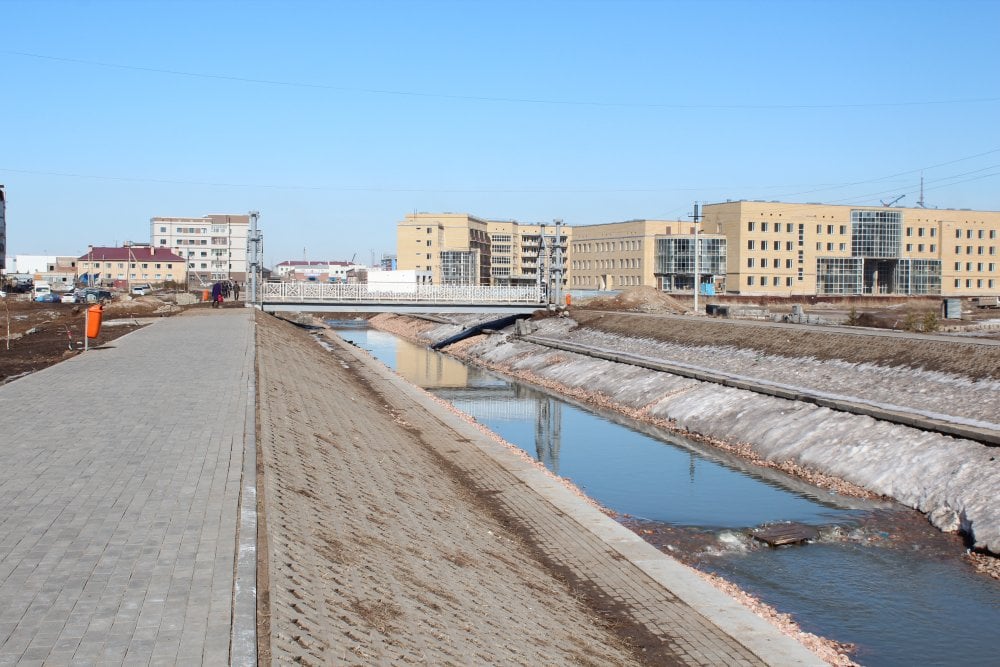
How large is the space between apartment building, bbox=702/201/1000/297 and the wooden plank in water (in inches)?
3776

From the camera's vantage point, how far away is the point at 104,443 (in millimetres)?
13516

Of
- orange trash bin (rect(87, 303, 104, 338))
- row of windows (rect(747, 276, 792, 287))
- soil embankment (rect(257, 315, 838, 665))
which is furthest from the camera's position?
row of windows (rect(747, 276, 792, 287))

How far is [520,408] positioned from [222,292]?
42.9 metres

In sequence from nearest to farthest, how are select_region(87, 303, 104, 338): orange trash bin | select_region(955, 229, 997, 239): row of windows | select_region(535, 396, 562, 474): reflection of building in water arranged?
select_region(535, 396, 562, 474): reflection of building in water → select_region(87, 303, 104, 338): orange trash bin → select_region(955, 229, 997, 239): row of windows

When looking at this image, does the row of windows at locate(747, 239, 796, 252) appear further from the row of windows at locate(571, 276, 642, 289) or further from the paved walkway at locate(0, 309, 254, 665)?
the paved walkway at locate(0, 309, 254, 665)

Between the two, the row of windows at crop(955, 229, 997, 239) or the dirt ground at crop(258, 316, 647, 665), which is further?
the row of windows at crop(955, 229, 997, 239)

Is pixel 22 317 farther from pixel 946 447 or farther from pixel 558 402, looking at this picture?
pixel 946 447

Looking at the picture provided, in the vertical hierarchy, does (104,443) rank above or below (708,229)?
below

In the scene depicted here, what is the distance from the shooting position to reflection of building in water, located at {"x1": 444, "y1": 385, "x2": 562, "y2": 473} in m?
28.0

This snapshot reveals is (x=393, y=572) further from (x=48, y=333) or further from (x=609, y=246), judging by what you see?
(x=609, y=246)

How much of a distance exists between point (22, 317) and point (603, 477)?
4563cm

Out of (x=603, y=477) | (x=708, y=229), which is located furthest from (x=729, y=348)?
(x=708, y=229)

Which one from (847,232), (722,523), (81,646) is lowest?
(722,523)

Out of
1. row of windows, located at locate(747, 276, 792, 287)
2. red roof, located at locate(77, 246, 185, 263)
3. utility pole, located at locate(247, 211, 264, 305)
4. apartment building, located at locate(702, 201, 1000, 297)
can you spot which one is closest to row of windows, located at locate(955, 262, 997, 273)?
apartment building, located at locate(702, 201, 1000, 297)
